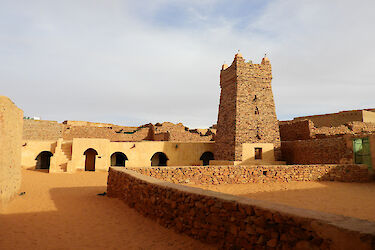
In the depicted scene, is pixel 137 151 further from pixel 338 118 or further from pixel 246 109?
pixel 338 118

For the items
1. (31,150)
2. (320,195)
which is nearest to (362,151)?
(320,195)

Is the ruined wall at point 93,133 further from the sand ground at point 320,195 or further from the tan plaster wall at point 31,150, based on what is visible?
the sand ground at point 320,195

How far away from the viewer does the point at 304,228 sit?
9.72 ft

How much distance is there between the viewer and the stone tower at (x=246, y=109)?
1928 centimetres

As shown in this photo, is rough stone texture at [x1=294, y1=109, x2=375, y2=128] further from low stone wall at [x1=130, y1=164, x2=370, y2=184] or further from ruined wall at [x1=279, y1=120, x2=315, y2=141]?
low stone wall at [x1=130, y1=164, x2=370, y2=184]

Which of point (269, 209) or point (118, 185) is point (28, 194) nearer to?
point (118, 185)

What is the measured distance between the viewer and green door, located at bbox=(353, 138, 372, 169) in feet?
50.4

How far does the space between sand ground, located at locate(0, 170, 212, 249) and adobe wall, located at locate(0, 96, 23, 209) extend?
0.60 metres

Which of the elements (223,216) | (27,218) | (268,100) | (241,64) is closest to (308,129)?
(268,100)

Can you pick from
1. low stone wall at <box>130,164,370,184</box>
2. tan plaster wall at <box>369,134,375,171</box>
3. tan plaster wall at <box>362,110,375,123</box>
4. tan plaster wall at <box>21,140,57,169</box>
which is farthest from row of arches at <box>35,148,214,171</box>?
tan plaster wall at <box>362,110,375,123</box>

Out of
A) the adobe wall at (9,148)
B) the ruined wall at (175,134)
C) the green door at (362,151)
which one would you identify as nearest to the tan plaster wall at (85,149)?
the ruined wall at (175,134)

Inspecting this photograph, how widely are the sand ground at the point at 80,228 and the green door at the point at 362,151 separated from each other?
1510 centimetres

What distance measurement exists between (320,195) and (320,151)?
8306mm

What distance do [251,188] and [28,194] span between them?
32.6ft
